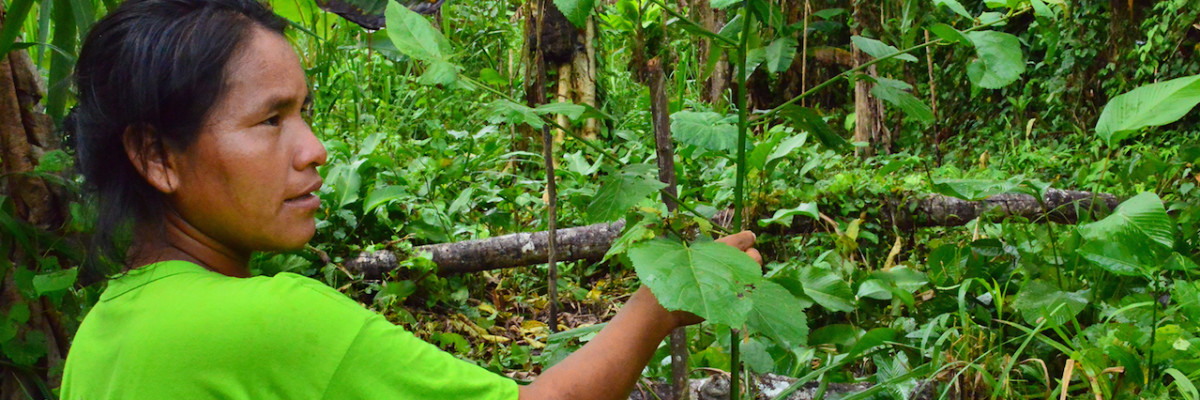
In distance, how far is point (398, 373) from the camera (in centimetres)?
102

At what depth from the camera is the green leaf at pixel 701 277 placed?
1.06 m

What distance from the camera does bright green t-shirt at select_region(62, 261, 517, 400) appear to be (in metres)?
0.99

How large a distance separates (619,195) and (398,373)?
478 mm

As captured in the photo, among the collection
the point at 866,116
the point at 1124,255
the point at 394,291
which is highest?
the point at 1124,255

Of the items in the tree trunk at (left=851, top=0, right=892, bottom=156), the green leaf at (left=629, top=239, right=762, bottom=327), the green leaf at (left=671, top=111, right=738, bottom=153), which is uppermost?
the green leaf at (left=671, top=111, right=738, bottom=153)

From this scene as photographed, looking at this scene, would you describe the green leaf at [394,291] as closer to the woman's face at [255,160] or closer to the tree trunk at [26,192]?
the tree trunk at [26,192]

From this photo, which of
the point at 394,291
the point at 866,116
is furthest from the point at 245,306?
the point at 866,116

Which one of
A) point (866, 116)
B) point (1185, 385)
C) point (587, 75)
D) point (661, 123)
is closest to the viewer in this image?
point (661, 123)

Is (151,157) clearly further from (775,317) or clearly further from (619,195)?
(775,317)

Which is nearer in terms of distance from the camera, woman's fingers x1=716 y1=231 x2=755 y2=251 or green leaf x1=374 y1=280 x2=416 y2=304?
woman's fingers x1=716 y1=231 x2=755 y2=251

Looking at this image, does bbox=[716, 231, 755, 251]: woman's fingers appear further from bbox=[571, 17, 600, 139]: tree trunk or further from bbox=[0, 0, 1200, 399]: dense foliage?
bbox=[571, 17, 600, 139]: tree trunk

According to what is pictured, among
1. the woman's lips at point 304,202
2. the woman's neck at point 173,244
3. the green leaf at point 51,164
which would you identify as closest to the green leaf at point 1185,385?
the woman's lips at point 304,202

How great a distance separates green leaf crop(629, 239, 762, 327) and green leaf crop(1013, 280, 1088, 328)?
120 centimetres

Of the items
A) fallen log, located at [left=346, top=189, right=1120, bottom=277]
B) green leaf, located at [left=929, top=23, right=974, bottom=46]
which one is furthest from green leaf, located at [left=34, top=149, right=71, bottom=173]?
green leaf, located at [left=929, top=23, right=974, bottom=46]
